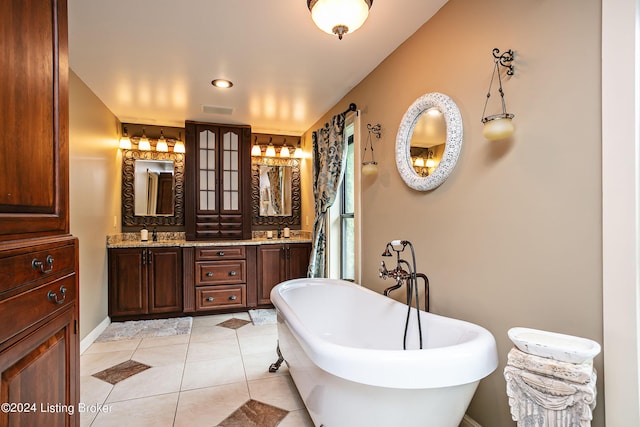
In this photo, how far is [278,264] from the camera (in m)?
4.29

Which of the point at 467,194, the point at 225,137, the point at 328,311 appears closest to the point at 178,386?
the point at 328,311

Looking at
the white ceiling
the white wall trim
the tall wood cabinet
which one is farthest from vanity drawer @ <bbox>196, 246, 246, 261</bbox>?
the white wall trim

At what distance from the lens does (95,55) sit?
8.27ft

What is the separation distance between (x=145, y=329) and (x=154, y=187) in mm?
1774

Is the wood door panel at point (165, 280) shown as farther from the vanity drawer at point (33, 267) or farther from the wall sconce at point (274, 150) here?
the vanity drawer at point (33, 267)

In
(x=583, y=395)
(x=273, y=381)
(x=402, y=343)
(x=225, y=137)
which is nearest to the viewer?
(x=583, y=395)

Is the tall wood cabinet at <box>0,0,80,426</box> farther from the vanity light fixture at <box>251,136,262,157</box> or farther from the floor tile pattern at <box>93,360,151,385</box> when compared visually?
the vanity light fixture at <box>251,136,262,157</box>

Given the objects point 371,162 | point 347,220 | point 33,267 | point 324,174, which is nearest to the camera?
point 33,267

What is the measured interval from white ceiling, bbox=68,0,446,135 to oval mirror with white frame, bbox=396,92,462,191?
57 cm

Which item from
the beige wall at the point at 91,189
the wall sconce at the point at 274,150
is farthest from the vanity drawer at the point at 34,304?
the wall sconce at the point at 274,150

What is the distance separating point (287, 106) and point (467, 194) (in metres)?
2.51

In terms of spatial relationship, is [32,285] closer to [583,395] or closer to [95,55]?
[583,395]

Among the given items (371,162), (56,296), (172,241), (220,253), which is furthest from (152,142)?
(56,296)

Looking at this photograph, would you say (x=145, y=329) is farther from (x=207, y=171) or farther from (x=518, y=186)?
(x=518, y=186)
